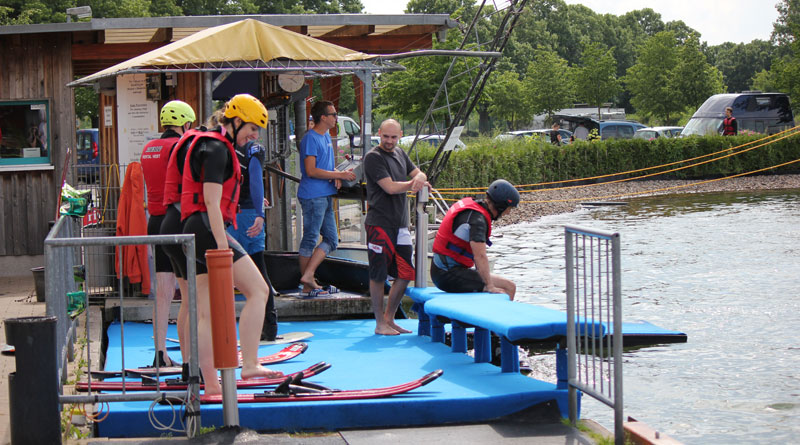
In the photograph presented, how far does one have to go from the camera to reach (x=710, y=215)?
2209 centimetres

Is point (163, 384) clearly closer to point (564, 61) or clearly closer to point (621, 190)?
point (621, 190)

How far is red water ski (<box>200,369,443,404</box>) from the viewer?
5.85m

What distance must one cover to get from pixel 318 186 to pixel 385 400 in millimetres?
3948

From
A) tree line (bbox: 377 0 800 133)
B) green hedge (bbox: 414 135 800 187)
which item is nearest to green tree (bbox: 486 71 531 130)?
tree line (bbox: 377 0 800 133)

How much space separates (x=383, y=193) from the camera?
832 centimetres

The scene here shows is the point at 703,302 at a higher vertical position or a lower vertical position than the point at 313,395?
lower

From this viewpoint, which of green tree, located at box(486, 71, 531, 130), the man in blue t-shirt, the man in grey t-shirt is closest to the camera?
the man in grey t-shirt

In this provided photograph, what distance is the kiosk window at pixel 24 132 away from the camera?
504 inches

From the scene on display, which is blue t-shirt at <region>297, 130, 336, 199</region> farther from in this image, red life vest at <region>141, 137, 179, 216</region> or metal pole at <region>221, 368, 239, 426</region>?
metal pole at <region>221, 368, 239, 426</region>

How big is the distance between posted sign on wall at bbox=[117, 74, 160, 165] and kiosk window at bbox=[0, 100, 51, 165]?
295 cm

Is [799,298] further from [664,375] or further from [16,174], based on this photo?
[16,174]

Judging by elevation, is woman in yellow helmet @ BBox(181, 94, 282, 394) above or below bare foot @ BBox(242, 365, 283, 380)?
above

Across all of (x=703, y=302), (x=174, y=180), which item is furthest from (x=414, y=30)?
(x=174, y=180)

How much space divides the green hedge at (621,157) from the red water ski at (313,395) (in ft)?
66.7
